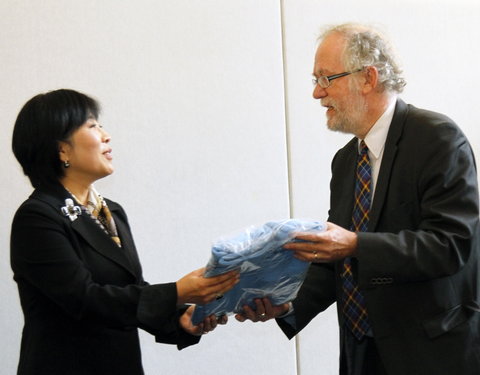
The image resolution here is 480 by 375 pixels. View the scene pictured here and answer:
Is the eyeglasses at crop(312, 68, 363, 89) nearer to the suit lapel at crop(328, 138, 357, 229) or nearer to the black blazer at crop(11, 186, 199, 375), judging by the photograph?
the suit lapel at crop(328, 138, 357, 229)

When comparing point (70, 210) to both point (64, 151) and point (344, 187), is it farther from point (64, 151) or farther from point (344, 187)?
point (344, 187)

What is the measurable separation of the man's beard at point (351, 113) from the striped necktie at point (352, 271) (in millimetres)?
104

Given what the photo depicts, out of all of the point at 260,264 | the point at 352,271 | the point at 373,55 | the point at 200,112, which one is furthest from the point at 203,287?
the point at 200,112

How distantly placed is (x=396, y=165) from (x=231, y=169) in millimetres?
1432

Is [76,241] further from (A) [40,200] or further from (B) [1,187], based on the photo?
(B) [1,187]

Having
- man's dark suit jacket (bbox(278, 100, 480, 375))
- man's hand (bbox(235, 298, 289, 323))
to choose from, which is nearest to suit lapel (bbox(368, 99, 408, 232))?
man's dark suit jacket (bbox(278, 100, 480, 375))

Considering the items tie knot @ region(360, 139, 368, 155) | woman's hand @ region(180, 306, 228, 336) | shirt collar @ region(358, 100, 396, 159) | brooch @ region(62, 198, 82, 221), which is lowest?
woman's hand @ region(180, 306, 228, 336)

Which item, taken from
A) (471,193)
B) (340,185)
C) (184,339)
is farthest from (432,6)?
(184,339)

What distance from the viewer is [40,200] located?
2.23 m

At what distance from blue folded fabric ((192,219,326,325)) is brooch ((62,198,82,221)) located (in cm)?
46

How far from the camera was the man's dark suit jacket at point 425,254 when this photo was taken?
6.71 ft

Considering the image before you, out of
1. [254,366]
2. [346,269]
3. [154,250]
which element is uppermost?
[346,269]

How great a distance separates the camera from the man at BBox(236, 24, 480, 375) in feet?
6.72

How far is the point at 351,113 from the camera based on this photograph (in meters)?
2.42
